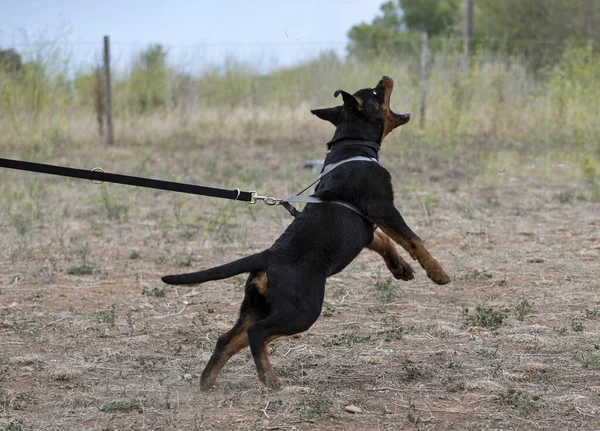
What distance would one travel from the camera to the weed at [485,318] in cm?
518

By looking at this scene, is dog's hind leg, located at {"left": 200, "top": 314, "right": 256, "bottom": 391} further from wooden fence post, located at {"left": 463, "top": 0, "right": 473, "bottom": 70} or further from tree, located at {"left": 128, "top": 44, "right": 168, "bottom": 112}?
tree, located at {"left": 128, "top": 44, "right": 168, "bottom": 112}

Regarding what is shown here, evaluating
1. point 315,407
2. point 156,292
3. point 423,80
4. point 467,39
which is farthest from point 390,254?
point 467,39

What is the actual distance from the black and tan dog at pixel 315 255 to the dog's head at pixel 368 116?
0.4 inches

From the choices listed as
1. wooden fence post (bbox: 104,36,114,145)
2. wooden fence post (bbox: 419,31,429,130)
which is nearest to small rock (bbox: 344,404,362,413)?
wooden fence post (bbox: 419,31,429,130)

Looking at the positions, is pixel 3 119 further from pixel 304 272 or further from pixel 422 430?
pixel 422 430

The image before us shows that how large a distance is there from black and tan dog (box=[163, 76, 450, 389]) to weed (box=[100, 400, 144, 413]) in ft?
1.34

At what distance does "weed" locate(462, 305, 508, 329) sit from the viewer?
5.18 metres

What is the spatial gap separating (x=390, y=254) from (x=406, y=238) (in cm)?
36

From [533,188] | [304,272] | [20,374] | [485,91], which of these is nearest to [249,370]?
[304,272]

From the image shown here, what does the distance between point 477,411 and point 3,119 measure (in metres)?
10.9

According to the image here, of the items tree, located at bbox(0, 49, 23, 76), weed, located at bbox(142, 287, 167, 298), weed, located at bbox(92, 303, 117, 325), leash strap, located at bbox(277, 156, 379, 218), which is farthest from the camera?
tree, located at bbox(0, 49, 23, 76)

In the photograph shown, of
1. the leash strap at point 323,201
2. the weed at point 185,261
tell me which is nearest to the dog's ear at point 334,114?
the leash strap at point 323,201

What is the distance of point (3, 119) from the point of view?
505 inches

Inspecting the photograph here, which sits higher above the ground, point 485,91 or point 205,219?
point 485,91
